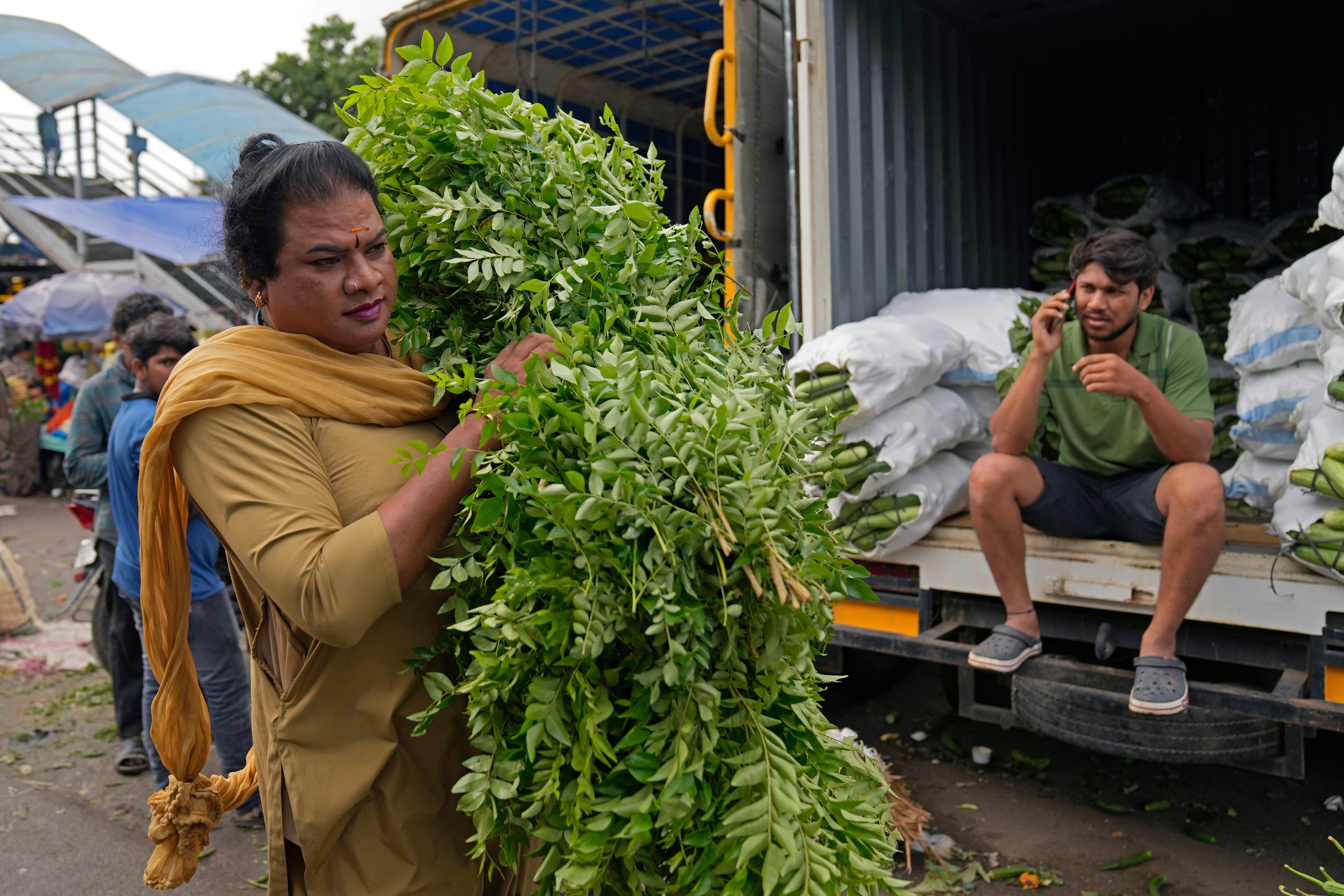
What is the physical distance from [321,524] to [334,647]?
0.22 m

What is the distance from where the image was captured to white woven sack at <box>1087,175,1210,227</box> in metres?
5.80

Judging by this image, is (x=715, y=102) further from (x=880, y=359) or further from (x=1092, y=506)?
(x=1092, y=506)

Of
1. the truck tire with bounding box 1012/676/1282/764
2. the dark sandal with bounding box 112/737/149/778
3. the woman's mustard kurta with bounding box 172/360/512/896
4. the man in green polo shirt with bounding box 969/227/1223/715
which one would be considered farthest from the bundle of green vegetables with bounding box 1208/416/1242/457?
the dark sandal with bounding box 112/737/149/778

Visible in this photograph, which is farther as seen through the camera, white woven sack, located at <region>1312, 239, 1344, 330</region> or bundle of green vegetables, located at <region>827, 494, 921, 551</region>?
bundle of green vegetables, located at <region>827, 494, 921, 551</region>

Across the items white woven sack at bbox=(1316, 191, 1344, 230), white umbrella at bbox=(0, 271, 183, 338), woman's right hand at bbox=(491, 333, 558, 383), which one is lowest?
woman's right hand at bbox=(491, 333, 558, 383)

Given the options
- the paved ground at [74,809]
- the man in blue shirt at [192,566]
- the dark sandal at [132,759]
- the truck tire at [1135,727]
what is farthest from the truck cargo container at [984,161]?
→ the dark sandal at [132,759]

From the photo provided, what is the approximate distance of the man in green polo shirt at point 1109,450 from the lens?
304cm

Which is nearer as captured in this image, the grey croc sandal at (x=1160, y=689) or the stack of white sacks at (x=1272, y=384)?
the grey croc sandal at (x=1160, y=689)

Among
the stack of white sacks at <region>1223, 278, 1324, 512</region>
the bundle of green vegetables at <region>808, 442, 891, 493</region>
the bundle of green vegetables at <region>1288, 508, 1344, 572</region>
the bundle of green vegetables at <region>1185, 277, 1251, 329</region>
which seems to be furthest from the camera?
the bundle of green vegetables at <region>1185, 277, 1251, 329</region>

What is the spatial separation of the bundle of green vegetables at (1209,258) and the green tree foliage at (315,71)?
69.2ft

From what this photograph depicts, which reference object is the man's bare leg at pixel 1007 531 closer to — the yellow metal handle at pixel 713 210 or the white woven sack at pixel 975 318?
the white woven sack at pixel 975 318

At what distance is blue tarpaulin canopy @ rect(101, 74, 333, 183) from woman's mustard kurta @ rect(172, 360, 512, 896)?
1130 centimetres

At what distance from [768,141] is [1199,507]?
2.53 metres

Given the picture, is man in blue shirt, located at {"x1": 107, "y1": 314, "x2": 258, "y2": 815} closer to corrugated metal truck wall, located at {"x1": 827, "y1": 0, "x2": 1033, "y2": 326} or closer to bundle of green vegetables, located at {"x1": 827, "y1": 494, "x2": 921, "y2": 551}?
bundle of green vegetables, located at {"x1": 827, "y1": 494, "x2": 921, "y2": 551}
